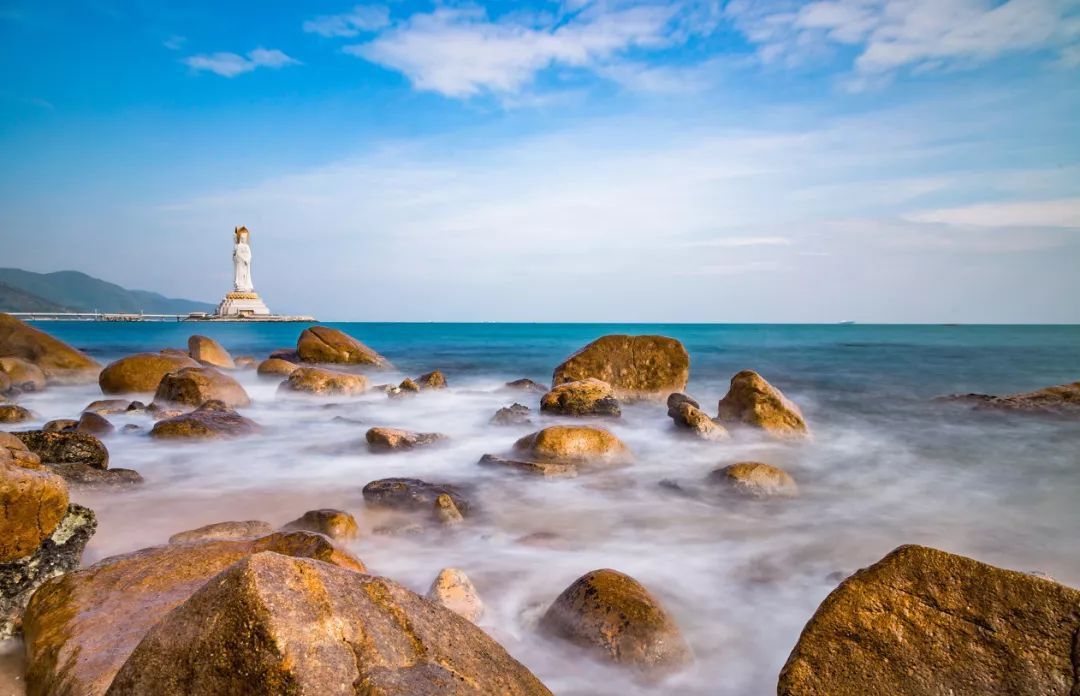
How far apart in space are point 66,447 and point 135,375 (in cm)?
863

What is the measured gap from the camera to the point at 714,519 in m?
6.82

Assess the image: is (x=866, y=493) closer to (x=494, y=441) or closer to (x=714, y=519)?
(x=714, y=519)

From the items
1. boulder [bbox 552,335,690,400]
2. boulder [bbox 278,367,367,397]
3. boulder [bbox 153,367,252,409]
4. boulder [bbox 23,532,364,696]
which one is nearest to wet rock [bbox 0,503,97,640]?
boulder [bbox 23,532,364,696]

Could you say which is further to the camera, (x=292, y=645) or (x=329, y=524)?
(x=329, y=524)

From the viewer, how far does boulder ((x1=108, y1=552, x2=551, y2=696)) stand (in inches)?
70.6

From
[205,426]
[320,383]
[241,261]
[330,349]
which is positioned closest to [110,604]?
[205,426]

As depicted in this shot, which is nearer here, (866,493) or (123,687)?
(123,687)

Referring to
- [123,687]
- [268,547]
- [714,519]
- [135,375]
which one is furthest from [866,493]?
[135,375]

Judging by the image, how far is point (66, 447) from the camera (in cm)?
721

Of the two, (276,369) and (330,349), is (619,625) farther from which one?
(330,349)

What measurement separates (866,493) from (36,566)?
8749 millimetres

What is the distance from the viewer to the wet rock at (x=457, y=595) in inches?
168

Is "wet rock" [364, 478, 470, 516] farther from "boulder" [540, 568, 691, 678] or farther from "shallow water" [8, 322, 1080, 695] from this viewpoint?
"boulder" [540, 568, 691, 678]

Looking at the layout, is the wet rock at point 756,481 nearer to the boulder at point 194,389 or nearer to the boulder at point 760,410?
the boulder at point 760,410
